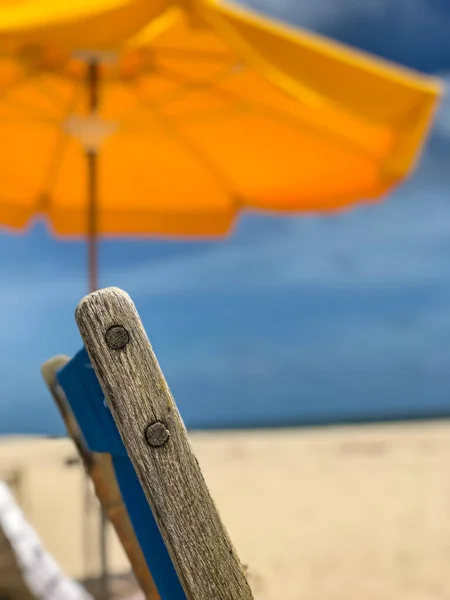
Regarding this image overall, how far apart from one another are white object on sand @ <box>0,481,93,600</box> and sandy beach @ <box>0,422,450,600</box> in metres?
0.36

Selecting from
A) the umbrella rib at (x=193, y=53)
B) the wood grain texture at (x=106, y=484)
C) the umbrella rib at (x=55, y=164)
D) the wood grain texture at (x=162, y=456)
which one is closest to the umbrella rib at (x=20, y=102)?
the umbrella rib at (x=55, y=164)

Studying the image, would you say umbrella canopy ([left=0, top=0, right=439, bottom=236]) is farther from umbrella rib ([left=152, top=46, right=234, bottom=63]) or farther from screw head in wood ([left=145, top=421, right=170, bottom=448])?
screw head in wood ([left=145, top=421, right=170, bottom=448])

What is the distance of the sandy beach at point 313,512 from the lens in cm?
279

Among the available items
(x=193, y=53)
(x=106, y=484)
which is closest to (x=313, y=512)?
(x=193, y=53)

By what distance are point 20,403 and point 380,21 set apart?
9448 mm

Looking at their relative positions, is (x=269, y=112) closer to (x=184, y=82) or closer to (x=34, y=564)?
(x=184, y=82)

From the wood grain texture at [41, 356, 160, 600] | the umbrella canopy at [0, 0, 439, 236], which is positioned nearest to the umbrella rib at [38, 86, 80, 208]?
the umbrella canopy at [0, 0, 439, 236]

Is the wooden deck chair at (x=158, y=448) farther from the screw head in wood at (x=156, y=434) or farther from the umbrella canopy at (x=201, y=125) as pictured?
the umbrella canopy at (x=201, y=125)

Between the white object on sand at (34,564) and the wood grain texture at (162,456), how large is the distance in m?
0.97

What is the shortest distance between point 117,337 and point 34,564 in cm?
104

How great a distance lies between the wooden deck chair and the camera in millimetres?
654

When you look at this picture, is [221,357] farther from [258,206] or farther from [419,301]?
[258,206]

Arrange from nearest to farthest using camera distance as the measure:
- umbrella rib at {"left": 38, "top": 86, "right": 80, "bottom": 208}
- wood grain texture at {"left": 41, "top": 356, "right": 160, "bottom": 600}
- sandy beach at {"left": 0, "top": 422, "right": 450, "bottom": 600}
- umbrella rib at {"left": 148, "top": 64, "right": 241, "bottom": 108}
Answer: wood grain texture at {"left": 41, "top": 356, "right": 160, "bottom": 600}
sandy beach at {"left": 0, "top": 422, "right": 450, "bottom": 600}
umbrella rib at {"left": 148, "top": 64, "right": 241, "bottom": 108}
umbrella rib at {"left": 38, "top": 86, "right": 80, "bottom": 208}

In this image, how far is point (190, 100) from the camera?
11.5ft
